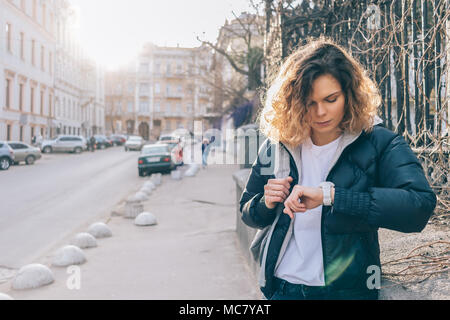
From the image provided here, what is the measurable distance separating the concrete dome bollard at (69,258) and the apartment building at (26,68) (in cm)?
3072

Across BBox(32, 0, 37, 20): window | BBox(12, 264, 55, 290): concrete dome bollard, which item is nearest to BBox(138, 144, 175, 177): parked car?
BBox(12, 264, 55, 290): concrete dome bollard

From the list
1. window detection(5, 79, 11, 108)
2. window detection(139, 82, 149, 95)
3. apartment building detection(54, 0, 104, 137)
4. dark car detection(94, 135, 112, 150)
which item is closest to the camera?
window detection(5, 79, 11, 108)

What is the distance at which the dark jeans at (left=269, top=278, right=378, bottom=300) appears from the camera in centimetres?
186

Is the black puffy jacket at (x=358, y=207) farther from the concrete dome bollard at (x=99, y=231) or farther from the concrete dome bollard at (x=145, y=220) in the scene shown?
the concrete dome bollard at (x=145, y=220)

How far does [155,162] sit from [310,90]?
19.7 metres

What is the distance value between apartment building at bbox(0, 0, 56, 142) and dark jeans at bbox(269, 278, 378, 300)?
35300 millimetres

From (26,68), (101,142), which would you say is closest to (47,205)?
(26,68)

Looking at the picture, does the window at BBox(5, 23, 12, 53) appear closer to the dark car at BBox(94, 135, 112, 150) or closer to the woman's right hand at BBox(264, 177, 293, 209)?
the dark car at BBox(94, 135, 112, 150)

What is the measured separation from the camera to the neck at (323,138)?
1934 mm

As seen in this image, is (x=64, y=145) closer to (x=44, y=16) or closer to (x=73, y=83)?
(x=44, y=16)

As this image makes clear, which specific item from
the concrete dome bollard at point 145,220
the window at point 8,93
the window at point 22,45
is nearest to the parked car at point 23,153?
the window at point 8,93

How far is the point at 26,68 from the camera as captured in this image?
129 feet
